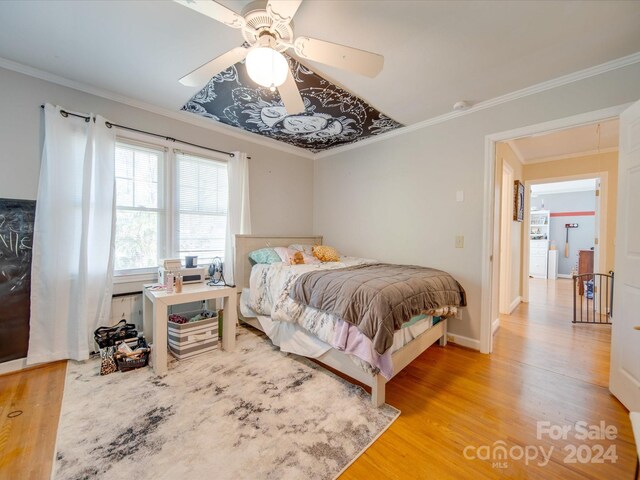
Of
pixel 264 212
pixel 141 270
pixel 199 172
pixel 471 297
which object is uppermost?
pixel 199 172

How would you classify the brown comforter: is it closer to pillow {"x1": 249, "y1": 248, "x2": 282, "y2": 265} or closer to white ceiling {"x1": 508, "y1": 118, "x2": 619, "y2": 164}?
pillow {"x1": 249, "y1": 248, "x2": 282, "y2": 265}

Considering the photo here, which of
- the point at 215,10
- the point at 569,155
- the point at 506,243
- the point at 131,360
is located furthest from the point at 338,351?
the point at 569,155

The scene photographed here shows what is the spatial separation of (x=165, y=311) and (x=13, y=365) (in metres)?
1.34

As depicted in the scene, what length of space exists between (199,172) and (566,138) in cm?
478

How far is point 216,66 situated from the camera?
1628mm

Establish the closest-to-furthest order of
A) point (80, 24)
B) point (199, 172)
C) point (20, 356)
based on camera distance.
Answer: point (80, 24) → point (20, 356) → point (199, 172)

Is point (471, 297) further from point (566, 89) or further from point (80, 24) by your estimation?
point (80, 24)

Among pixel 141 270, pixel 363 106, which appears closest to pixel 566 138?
pixel 363 106

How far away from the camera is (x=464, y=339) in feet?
9.21

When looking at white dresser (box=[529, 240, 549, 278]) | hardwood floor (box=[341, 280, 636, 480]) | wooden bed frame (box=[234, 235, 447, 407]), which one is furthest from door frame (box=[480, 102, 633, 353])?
white dresser (box=[529, 240, 549, 278])

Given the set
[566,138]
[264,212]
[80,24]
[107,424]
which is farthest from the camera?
[264,212]

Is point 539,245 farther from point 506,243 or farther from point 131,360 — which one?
point 131,360

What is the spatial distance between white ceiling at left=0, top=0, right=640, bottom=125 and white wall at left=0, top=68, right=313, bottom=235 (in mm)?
195

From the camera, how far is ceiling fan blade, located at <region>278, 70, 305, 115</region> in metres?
1.73
